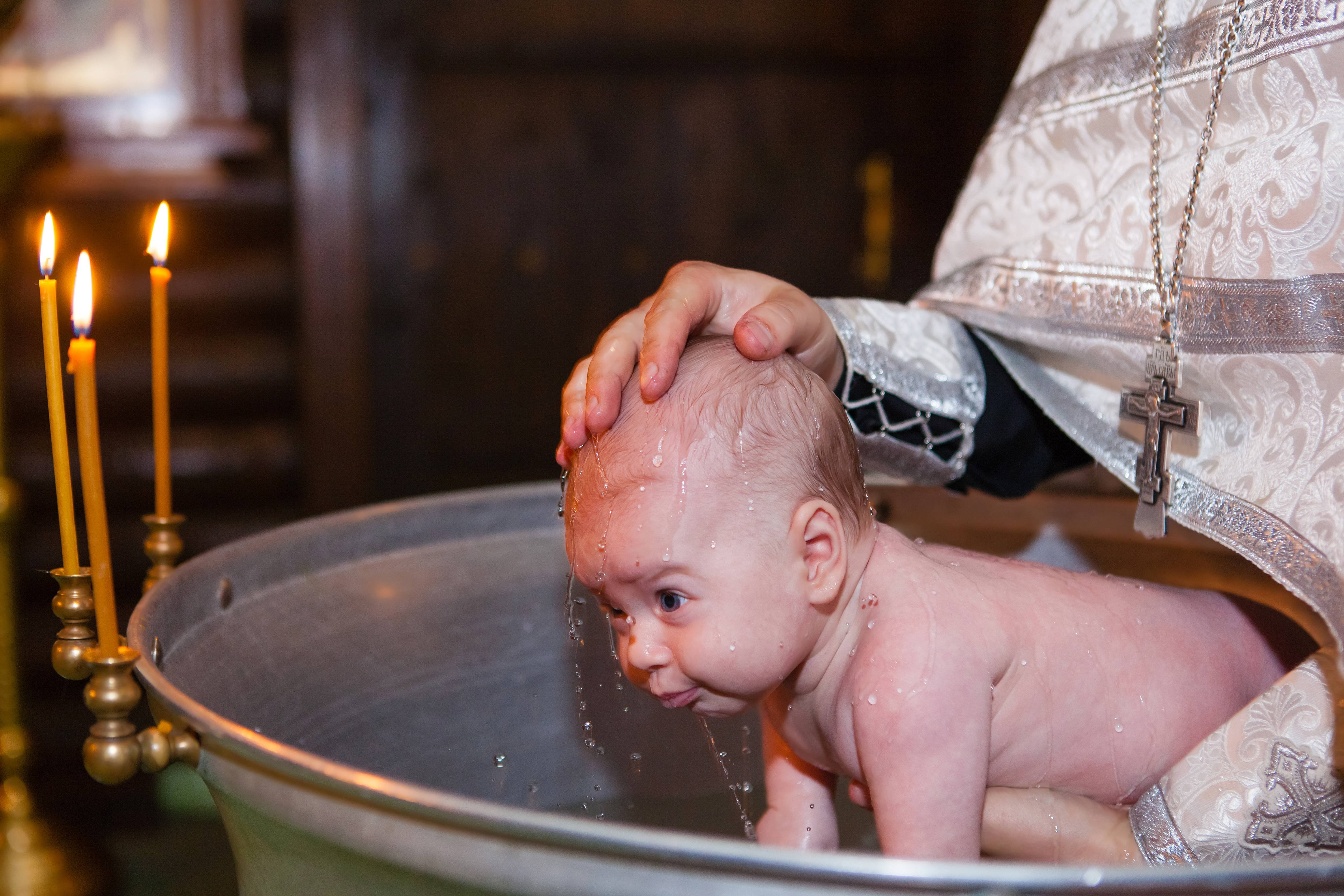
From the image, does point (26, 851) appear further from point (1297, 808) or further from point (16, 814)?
point (1297, 808)

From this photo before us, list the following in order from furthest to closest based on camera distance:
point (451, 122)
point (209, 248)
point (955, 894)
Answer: point (451, 122) < point (209, 248) < point (955, 894)

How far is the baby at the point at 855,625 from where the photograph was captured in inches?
26.4

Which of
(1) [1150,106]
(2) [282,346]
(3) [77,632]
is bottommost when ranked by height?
(2) [282,346]

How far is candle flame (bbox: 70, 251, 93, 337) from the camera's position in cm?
54

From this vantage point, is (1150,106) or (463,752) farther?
(463,752)

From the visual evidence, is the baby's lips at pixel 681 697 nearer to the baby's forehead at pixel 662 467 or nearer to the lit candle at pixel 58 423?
the baby's forehead at pixel 662 467

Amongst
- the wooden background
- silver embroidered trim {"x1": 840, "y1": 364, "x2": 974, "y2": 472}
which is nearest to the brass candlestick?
silver embroidered trim {"x1": 840, "y1": 364, "x2": 974, "y2": 472}

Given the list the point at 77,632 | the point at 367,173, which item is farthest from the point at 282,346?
the point at 77,632

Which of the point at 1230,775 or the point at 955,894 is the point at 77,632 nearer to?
the point at 955,894

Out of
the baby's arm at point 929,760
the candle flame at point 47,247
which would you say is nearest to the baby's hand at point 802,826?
the baby's arm at point 929,760

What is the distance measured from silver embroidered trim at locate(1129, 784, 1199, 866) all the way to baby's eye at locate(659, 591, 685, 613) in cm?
29

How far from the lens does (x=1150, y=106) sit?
766 millimetres

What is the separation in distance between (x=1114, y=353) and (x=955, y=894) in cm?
48

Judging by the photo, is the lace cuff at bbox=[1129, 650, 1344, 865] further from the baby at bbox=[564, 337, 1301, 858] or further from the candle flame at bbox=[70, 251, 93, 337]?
the candle flame at bbox=[70, 251, 93, 337]
